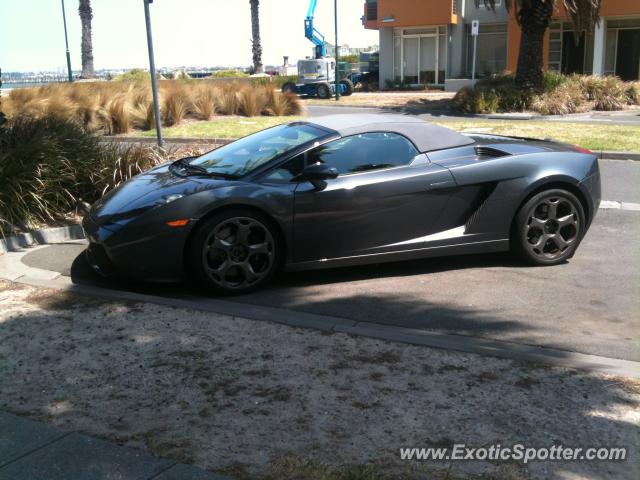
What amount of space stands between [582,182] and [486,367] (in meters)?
2.93

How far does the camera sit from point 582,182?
632 centimetres

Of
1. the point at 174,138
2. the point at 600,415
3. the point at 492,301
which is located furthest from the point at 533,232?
the point at 174,138

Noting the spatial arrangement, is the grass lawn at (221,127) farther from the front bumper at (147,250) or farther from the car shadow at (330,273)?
the front bumper at (147,250)

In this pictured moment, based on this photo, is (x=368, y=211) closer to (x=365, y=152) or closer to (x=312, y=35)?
(x=365, y=152)

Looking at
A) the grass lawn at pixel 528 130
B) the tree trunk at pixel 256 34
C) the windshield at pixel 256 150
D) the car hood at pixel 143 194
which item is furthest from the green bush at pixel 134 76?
the car hood at pixel 143 194

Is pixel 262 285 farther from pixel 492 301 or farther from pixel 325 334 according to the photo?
pixel 492 301

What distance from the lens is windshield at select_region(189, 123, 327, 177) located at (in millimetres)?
6016

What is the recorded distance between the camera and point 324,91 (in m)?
33.6

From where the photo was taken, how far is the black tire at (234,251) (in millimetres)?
5523

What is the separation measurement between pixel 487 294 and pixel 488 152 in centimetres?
145

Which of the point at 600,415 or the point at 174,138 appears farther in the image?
the point at 174,138

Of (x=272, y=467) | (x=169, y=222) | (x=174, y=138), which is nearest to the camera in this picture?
(x=272, y=467)

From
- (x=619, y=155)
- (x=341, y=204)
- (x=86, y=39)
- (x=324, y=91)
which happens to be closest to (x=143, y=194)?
(x=341, y=204)

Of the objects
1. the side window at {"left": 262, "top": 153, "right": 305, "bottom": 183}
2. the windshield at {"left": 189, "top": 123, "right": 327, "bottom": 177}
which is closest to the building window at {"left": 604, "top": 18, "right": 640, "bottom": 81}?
the windshield at {"left": 189, "top": 123, "right": 327, "bottom": 177}
